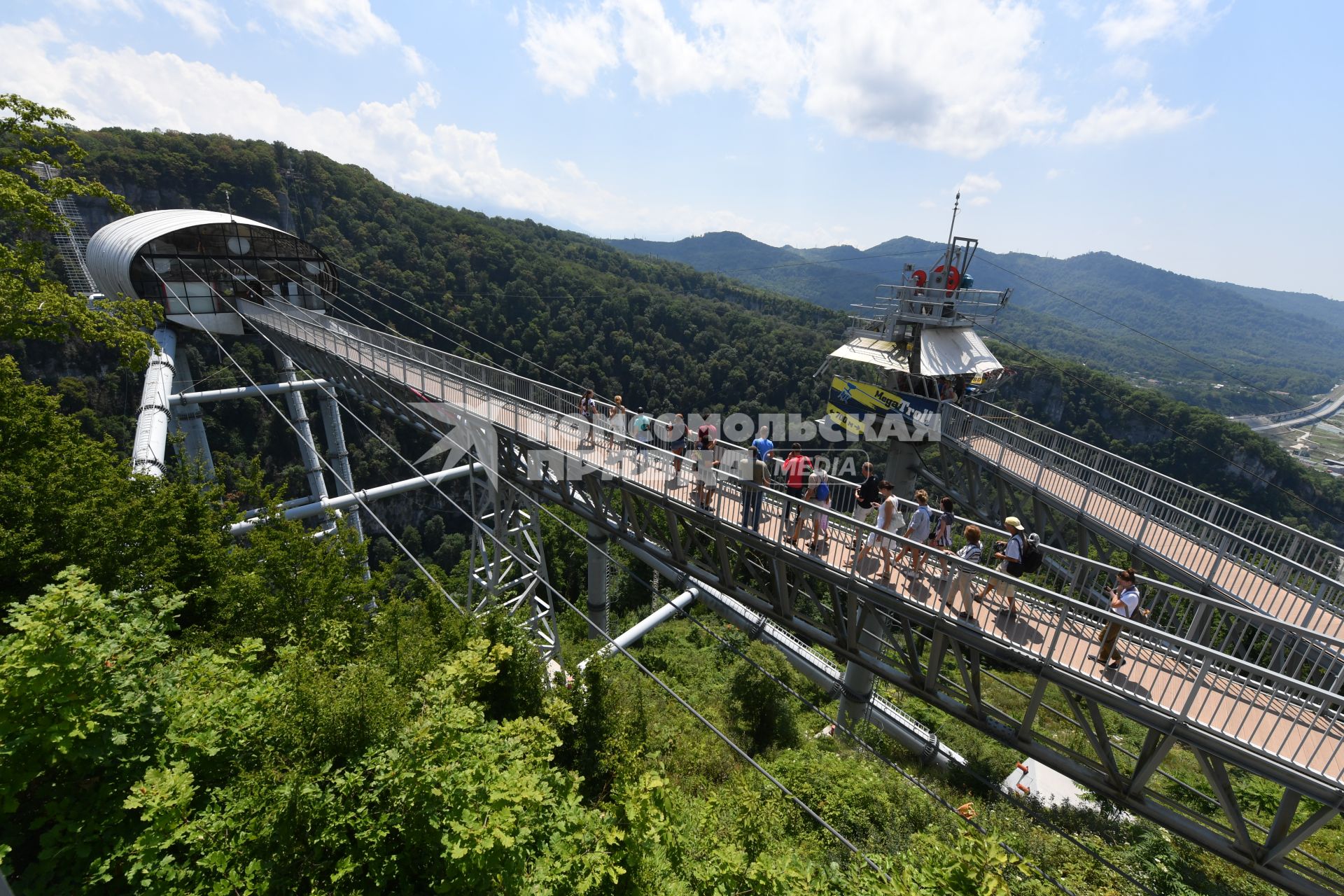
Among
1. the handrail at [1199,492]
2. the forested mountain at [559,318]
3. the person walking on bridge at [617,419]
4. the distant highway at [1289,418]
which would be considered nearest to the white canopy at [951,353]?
the handrail at [1199,492]

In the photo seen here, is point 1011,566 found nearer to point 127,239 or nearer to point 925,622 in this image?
point 925,622

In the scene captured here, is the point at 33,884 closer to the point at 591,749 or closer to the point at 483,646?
the point at 483,646

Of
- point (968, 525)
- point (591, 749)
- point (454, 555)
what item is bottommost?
point (454, 555)

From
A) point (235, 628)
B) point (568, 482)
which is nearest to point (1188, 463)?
point (568, 482)

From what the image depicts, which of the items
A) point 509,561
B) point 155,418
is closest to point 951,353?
point 509,561

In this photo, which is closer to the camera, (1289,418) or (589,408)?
(589,408)

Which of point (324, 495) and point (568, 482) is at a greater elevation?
point (568, 482)

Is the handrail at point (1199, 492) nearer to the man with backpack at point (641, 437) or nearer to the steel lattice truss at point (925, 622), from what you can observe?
the steel lattice truss at point (925, 622)
